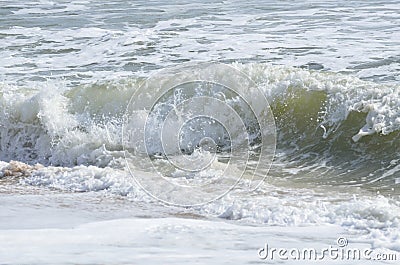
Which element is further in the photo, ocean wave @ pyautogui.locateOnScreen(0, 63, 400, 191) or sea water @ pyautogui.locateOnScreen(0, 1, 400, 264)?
ocean wave @ pyautogui.locateOnScreen(0, 63, 400, 191)

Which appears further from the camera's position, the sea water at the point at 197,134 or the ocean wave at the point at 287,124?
the ocean wave at the point at 287,124

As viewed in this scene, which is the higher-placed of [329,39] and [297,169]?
[329,39]

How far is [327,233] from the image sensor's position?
557 centimetres


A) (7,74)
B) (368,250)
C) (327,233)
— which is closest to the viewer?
(368,250)

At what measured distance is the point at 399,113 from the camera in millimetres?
8750

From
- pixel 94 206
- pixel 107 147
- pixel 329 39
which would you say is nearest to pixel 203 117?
pixel 107 147

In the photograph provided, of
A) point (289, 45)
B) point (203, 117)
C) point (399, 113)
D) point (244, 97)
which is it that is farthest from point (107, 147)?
point (289, 45)

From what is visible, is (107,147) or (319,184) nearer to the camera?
(319,184)

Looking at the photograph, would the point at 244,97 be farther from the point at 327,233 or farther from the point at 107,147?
the point at 327,233

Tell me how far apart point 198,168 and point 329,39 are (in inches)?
265

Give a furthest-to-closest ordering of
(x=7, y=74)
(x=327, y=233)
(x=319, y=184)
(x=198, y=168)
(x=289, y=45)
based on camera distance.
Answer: (x=289, y=45) < (x=7, y=74) < (x=198, y=168) < (x=319, y=184) < (x=327, y=233)

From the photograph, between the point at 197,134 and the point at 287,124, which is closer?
the point at 197,134

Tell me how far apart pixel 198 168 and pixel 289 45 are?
244 inches

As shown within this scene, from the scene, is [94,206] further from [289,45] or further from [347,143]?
[289,45]
